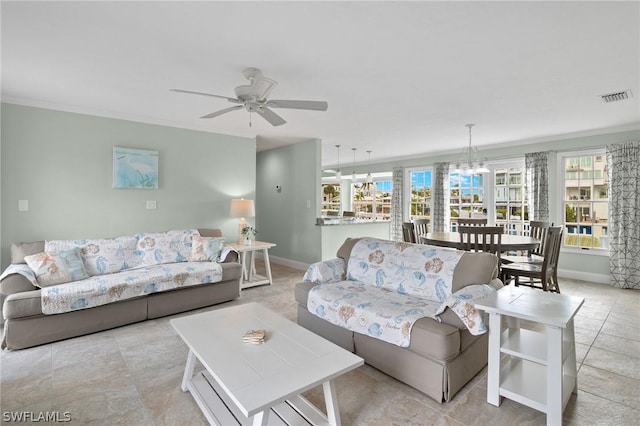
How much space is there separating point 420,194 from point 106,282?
6377mm

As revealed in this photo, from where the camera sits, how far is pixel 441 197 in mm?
6785

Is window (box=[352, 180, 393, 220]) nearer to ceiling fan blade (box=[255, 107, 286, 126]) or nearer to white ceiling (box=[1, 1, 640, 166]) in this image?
white ceiling (box=[1, 1, 640, 166])

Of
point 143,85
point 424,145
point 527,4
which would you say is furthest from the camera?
point 424,145

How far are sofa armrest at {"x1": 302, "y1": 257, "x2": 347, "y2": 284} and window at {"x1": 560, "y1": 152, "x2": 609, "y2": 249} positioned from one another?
176 inches

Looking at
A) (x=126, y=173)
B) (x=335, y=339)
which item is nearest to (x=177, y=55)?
(x=126, y=173)

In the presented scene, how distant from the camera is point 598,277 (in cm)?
498

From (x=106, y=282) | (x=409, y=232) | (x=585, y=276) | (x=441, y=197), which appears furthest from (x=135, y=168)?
(x=585, y=276)

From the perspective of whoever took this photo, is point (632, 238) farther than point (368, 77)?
Yes

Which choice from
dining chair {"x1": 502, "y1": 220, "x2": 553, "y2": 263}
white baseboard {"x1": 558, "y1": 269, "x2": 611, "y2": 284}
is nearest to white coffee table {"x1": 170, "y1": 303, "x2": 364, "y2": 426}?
dining chair {"x1": 502, "y1": 220, "x2": 553, "y2": 263}

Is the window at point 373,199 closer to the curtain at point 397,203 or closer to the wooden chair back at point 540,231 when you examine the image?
the curtain at point 397,203

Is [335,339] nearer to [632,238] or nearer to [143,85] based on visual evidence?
[143,85]

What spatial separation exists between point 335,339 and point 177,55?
2589 millimetres

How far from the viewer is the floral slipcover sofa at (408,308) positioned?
199 cm

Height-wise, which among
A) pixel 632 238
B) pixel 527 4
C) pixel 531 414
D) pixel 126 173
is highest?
pixel 527 4
